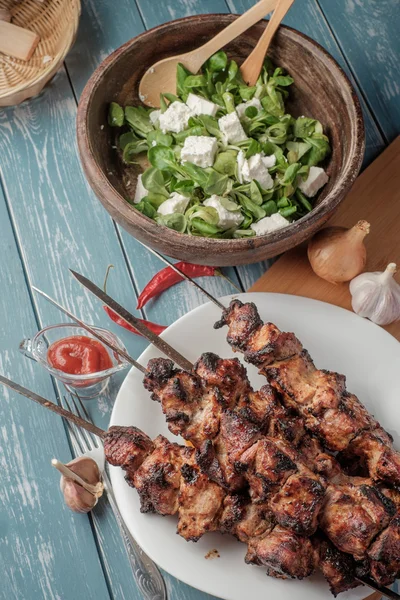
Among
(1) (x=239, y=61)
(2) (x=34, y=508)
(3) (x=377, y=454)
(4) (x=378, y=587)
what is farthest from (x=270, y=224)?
(2) (x=34, y=508)

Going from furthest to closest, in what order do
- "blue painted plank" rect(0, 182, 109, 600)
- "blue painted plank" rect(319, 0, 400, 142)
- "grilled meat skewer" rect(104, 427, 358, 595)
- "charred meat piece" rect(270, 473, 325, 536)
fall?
"blue painted plank" rect(319, 0, 400, 142) → "blue painted plank" rect(0, 182, 109, 600) → "grilled meat skewer" rect(104, 427, 358, 595) → "charred meat piece" rect(270, 473, 325, 536)

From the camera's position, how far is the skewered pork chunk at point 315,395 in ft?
7.96

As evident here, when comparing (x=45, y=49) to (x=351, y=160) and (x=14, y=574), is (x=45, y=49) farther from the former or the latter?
(x=14, y=574)

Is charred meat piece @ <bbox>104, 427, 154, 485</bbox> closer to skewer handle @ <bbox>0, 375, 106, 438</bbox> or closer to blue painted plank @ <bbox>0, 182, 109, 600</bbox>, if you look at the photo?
skewer handle @ <bbox>0, 375, 106, 438</bbox>

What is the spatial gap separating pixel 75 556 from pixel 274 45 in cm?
242

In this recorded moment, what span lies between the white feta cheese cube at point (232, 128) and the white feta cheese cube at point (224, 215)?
0.30 metres

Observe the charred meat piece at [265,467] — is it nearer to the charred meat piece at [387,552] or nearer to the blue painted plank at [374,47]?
the charred meat piece at [387,552]

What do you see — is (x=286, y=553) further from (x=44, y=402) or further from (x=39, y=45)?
(x=39, y=45)

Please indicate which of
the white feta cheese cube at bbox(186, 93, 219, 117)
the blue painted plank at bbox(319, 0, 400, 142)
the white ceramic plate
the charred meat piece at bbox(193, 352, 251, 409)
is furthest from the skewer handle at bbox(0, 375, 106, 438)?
the blue painted plank at bbox(319, 0, 400, 142)

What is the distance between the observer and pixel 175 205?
292cm

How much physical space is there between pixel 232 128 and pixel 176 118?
0.26 meters

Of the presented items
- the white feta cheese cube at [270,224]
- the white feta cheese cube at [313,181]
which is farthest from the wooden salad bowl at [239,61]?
the white feta cheese cube at [270,224]

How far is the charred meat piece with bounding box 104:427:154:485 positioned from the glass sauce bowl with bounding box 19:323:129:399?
526 mm

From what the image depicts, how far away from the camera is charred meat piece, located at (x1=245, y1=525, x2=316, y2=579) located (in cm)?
226
